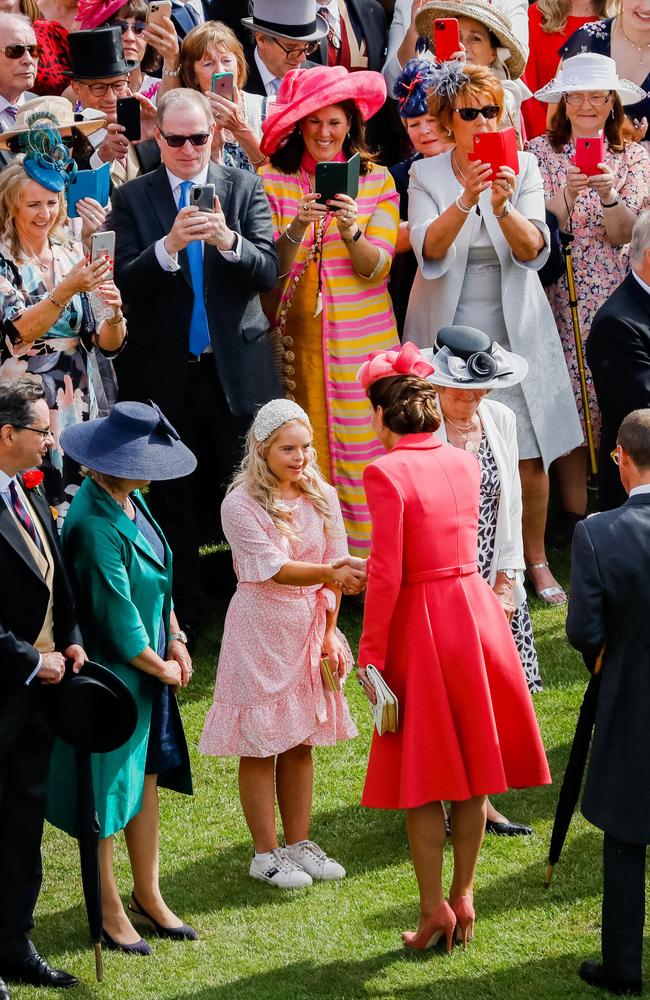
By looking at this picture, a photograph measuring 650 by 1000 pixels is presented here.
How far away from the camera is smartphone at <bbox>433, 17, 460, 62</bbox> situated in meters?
8.14

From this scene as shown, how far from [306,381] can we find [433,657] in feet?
10.0

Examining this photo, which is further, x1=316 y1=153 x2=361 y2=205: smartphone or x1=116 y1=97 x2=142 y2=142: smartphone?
x1=116 y1=97 x2=142 y2=142: smartphone

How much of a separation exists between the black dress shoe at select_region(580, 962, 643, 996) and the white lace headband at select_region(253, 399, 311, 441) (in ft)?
7.43

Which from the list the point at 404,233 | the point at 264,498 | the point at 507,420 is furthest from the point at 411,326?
the point at 264,498

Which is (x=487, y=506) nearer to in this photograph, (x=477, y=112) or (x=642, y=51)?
(x=477, y=112)

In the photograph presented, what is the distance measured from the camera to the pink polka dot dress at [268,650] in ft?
19.6

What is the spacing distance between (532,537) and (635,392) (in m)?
1.51

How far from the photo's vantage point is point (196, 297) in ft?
25.1

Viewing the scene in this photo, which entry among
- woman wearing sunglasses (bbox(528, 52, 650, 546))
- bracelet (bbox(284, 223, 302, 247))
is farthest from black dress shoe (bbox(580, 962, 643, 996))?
woman wearing sunglasses (bbox(528, 52, 650, 546))

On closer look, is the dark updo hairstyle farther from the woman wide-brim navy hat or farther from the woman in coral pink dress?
the woman wide-brim navy hat

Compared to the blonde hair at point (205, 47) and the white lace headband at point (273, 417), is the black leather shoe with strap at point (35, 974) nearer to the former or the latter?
the white lace headband at point (273, 417)

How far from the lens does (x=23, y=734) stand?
5309mm

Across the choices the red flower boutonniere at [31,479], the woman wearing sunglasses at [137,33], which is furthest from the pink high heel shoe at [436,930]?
the woman wearing sunglasses at [137,33]

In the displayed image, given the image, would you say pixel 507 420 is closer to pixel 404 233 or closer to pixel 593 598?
pixel 593 598
